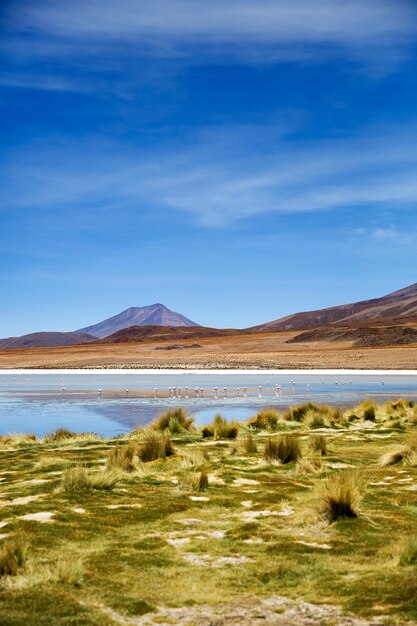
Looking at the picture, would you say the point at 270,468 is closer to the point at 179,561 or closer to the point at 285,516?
the point at 285,516

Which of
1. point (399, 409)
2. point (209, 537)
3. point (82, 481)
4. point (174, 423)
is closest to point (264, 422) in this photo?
point (174, 423)

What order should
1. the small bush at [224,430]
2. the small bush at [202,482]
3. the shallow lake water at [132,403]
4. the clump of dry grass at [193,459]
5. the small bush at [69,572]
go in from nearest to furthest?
1. the small bush at [69,572]
2. the small bush at [202,482]
3. the clump of dry grass at [193,459]
4. the small bush at [224,430]
5. the shallow lake water at [132,403]

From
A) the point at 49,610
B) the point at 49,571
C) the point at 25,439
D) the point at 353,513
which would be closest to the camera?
the point at 49,610

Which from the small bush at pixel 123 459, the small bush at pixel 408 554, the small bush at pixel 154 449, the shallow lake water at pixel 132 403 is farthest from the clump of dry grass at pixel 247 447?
the small bush at pixel 408 554

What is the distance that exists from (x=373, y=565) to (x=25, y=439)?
36.8 feet

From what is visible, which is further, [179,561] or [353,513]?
[353,513]

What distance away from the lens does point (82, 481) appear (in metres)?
9.33

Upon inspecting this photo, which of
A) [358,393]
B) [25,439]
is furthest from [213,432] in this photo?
[358,393]

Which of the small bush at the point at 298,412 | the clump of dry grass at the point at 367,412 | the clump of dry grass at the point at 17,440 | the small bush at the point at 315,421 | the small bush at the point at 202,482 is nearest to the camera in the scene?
the small bush at the point at 202,482

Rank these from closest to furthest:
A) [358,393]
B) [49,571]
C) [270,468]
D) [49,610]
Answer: [49,610], [49,571], [270,468], [358,393]

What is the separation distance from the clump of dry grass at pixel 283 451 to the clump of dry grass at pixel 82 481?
11.7ft

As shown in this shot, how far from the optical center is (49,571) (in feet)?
18.5

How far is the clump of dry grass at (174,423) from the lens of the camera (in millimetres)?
17047

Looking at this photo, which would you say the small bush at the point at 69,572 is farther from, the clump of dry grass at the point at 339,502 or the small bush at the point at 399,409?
the small bush at the point at 399,409
